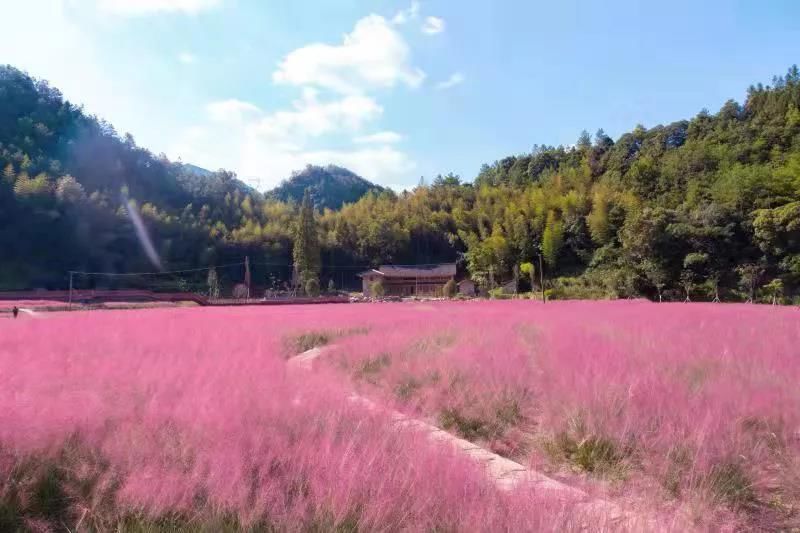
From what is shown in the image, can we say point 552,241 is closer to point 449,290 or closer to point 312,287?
point 449,290

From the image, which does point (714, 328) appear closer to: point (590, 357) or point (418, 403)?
point (590, 357)

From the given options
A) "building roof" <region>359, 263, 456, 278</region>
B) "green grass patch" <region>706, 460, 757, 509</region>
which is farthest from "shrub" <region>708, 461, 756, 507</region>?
"building roof" <region>359, 263, 456, 278</region>

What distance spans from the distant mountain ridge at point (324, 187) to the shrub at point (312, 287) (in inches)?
2939

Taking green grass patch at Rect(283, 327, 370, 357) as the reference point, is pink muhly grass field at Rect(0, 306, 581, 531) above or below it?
above

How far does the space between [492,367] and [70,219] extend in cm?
4970

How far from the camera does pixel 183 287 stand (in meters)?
45.6

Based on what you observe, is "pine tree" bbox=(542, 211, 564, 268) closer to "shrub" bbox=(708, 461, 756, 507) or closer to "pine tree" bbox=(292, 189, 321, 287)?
"pine tree" bbox=(292, 189, 321, 287)

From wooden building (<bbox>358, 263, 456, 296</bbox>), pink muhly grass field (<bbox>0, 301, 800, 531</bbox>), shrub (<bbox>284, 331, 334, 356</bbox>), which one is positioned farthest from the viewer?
wooden building (<bbox>358, 263, 456, 296</bbox>)

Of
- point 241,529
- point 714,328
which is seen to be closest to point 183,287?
point 714,328

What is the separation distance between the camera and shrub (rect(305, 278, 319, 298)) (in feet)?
141

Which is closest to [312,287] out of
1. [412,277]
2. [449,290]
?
[449,290]

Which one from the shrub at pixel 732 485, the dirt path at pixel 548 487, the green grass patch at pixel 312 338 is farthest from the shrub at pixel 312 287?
the shrub at pixel 732 485

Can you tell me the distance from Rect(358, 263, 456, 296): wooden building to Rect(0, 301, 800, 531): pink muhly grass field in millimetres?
44386

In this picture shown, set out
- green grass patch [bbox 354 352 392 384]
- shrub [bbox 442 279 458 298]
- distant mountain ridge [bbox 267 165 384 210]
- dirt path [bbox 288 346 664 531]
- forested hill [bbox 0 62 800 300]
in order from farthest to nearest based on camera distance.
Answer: distant mountain ridge [bbox 267 165 384 210] < shrub [bbox 442 279 458 298] < forested hill [bbox 0 62 800 300] < green grass patch [bbox 354 352 392 384] < dirt path [bbox 288 346 664 531]
